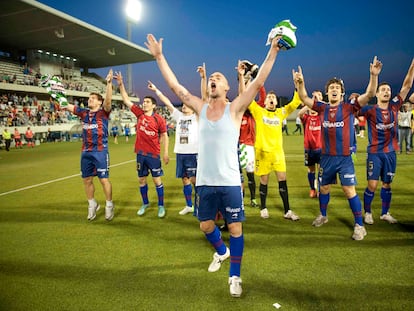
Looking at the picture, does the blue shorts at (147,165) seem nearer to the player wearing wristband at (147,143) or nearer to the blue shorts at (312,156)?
the player wearing wristband at (147,143)

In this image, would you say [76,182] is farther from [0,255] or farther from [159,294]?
[159,294]

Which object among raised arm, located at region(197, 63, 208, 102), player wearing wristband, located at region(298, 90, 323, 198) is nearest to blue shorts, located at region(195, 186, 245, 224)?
raised arm, located at region(197, 63, 208, 102)

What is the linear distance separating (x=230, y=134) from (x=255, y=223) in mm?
2801

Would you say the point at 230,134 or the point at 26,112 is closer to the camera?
the point at 230,134

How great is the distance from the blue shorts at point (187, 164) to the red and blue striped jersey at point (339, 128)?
250 cm

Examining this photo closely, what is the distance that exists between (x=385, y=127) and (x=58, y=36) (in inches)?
1456

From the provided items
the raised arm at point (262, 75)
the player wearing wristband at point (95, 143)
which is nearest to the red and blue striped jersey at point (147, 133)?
the player wearing wristband at point (95, 143)

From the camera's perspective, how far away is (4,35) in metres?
33.1

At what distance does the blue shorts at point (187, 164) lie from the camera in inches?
237

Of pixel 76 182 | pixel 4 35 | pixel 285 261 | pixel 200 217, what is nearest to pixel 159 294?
pixel 200 217

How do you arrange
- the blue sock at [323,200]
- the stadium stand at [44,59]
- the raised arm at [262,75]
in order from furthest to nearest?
the stadium stand at [44,59]
the blue sock at [323,200]
the raised arm at [262,75]

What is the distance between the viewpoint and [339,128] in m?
4.71

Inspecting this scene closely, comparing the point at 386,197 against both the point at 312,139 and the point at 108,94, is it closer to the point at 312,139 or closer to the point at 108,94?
the point at 312,139

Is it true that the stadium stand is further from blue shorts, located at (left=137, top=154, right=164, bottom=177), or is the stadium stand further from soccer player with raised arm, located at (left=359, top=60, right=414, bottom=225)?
soccer player with raised arm, located at (left=359, top=60, right=414, bottom=225)
